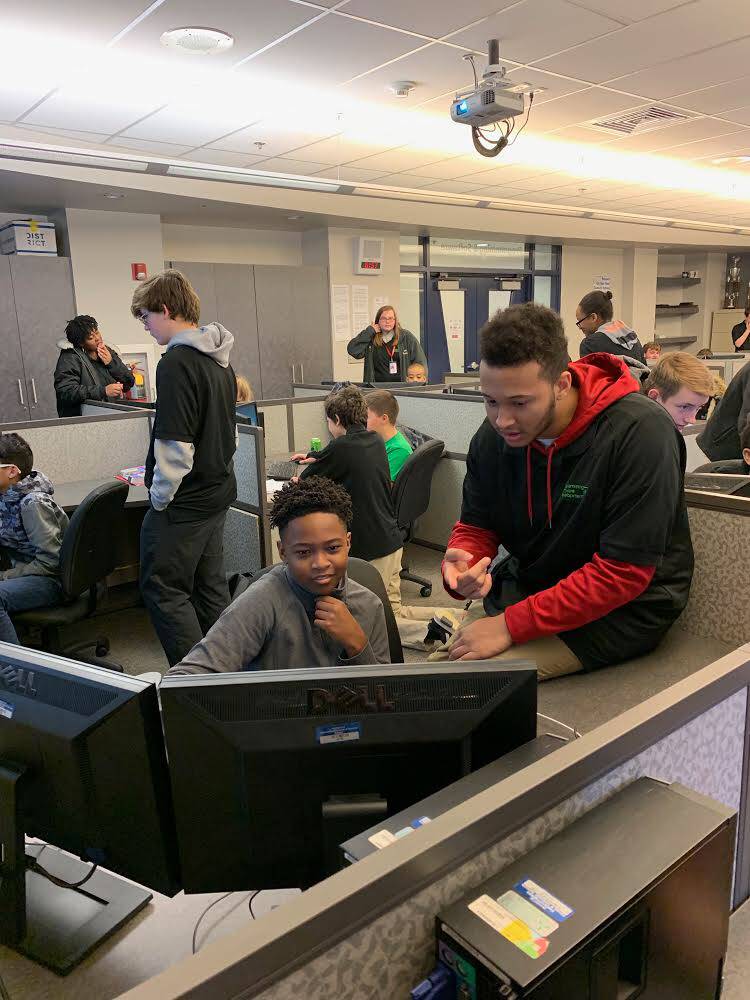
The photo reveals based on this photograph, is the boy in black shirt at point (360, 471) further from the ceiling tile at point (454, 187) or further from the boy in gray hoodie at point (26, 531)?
the ceiling tile at point (454, 187)

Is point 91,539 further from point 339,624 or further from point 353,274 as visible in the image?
point 353,274

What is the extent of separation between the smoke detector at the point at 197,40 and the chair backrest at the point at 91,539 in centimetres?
188

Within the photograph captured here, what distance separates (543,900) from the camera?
0.61 metres

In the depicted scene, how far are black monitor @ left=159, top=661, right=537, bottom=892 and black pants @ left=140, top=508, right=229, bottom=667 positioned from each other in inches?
68.8

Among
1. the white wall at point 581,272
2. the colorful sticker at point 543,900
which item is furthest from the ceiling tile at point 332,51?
the white wall at point 581,272

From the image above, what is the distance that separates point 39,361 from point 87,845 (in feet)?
18.3

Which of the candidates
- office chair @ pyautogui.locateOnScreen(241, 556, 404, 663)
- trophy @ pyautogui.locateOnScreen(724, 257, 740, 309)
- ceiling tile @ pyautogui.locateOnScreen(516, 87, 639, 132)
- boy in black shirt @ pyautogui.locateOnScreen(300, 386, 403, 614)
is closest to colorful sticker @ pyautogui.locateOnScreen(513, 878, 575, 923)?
office chair @ pyautogui.locateOnScreen(241, 556, 404, 663)

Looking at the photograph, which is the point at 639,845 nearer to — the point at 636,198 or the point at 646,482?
the point at 646,482

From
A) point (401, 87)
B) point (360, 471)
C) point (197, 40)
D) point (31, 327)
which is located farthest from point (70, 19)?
point (31, 327)

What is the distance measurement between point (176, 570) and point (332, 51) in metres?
2.39

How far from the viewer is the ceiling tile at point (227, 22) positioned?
2805 mm

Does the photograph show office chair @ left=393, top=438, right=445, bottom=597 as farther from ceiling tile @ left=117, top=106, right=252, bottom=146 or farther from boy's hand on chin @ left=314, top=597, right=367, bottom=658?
ceiling tile @ left=117, top=106, right=252, bottom=146

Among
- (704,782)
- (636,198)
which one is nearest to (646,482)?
(704,782)

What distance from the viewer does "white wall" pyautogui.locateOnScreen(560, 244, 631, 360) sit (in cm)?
991
